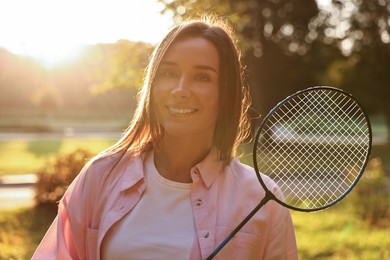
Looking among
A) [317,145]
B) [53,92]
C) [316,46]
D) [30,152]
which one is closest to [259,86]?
[316,46]

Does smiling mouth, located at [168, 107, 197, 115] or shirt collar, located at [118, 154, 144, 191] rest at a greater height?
smiling mouth, located at [168, 107, 197, 115]

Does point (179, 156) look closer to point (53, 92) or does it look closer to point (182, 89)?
point (182, 89)

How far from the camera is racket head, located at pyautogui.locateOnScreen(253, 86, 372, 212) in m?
2.62

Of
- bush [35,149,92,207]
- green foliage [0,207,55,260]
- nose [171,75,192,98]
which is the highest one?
nose [171,75,192,98]

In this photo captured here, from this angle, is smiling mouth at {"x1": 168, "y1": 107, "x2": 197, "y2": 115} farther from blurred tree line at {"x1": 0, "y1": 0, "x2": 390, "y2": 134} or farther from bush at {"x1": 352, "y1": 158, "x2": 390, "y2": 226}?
blurred tree line at {"x1": 0, "y1": 0, "x2": 390, "y2": 134}

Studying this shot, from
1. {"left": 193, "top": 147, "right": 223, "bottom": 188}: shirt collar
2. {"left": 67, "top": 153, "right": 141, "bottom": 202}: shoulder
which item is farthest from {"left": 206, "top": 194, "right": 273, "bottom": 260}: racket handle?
{"left": 67, "top": 153, "right": 141, "bottom": 202}: shoulder

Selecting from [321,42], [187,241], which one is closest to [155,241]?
[187,241]

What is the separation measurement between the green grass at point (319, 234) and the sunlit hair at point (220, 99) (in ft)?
14.5

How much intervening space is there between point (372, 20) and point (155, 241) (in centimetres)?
2776

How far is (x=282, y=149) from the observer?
297 centimetres

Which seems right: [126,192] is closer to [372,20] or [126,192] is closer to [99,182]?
[99,182]

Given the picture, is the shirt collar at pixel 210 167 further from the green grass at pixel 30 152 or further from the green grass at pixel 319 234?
the green grass at pixel 30 152

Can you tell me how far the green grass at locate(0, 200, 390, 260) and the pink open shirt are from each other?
4439mm

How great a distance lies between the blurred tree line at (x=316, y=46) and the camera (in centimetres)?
2845
